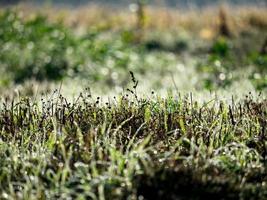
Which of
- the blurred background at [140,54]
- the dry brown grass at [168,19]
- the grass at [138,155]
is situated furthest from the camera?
the dry brown grass at [168,19]

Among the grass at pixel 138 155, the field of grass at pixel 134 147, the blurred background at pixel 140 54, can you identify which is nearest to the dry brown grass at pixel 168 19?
the blurred background at pixel 140 54

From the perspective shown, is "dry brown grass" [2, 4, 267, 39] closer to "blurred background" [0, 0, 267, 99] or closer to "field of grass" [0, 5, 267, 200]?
"blurred background" [0, 0, 267, 99]

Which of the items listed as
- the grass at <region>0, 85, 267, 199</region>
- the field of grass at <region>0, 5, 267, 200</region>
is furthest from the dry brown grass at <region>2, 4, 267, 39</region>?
the grass at <region>0, 85, 267, 199</region>

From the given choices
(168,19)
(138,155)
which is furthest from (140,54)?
(138,155)

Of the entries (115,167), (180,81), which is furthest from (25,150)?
(180,81)

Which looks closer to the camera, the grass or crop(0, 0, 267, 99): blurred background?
the grass

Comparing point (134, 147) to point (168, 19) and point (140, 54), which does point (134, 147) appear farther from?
point (168, 19)

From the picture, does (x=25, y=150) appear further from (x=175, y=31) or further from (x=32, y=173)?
(x=175, y=31)

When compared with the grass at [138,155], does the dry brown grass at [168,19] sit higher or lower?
higher

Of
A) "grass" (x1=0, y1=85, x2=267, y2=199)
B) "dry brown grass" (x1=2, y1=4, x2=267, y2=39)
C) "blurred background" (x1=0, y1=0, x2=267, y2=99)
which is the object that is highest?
"dry brown grass" (x1=2, y1=4, x2=267, y2=39)

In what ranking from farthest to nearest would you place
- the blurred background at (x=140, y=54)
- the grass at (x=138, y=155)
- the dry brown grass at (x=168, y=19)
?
the dry brown grass at (x=168, y=19) < the blurred background at (x=140, y=54) < the grass at (x=138, y=155)

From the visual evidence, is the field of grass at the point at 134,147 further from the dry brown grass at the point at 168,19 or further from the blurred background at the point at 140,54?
the dry brown grass at the point at 168,19

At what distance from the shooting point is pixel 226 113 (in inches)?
196

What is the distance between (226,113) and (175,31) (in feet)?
35.8
